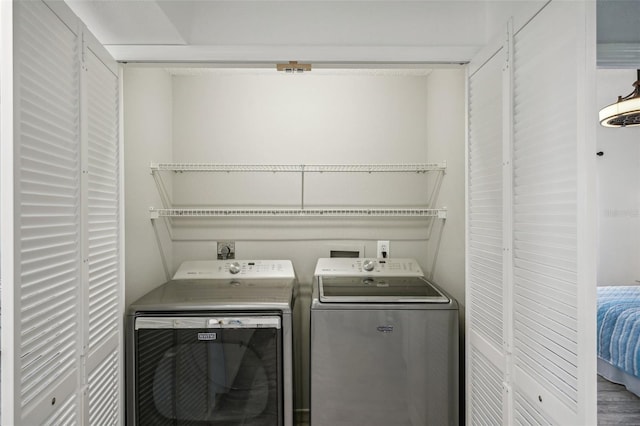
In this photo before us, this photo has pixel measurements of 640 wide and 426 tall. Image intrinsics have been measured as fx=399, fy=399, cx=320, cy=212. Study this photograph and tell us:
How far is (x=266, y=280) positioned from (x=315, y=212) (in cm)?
60

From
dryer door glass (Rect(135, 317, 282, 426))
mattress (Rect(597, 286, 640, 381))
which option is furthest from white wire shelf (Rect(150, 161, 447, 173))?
mattress (Rect(597, 286, 640, 381))

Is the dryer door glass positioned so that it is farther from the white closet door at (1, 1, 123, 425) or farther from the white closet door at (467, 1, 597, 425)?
the white closet door at (467, 1, 597, 425)

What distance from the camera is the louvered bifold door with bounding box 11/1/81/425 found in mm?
1035

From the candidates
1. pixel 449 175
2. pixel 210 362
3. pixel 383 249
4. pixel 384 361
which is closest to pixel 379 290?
pixel 384 361

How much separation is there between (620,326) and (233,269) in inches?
78.7

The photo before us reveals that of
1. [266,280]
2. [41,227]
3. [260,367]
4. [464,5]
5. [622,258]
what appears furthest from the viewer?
[266,280]

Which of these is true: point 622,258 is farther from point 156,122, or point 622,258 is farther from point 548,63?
point 156,122

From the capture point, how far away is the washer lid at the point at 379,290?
80.6 inches

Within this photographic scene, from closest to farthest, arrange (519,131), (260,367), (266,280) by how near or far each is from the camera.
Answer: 1. (519,131)
2. (260,367)
3. (266,280)

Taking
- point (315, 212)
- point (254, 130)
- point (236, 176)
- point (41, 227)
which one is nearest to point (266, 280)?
point (315, 212)

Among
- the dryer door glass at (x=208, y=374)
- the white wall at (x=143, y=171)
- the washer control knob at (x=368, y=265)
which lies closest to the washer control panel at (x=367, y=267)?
the washer control knob at (x=368, y=265)

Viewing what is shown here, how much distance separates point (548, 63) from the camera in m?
1.18

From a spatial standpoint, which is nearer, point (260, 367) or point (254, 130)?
point (260, 367)

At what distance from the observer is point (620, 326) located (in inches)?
49.6
